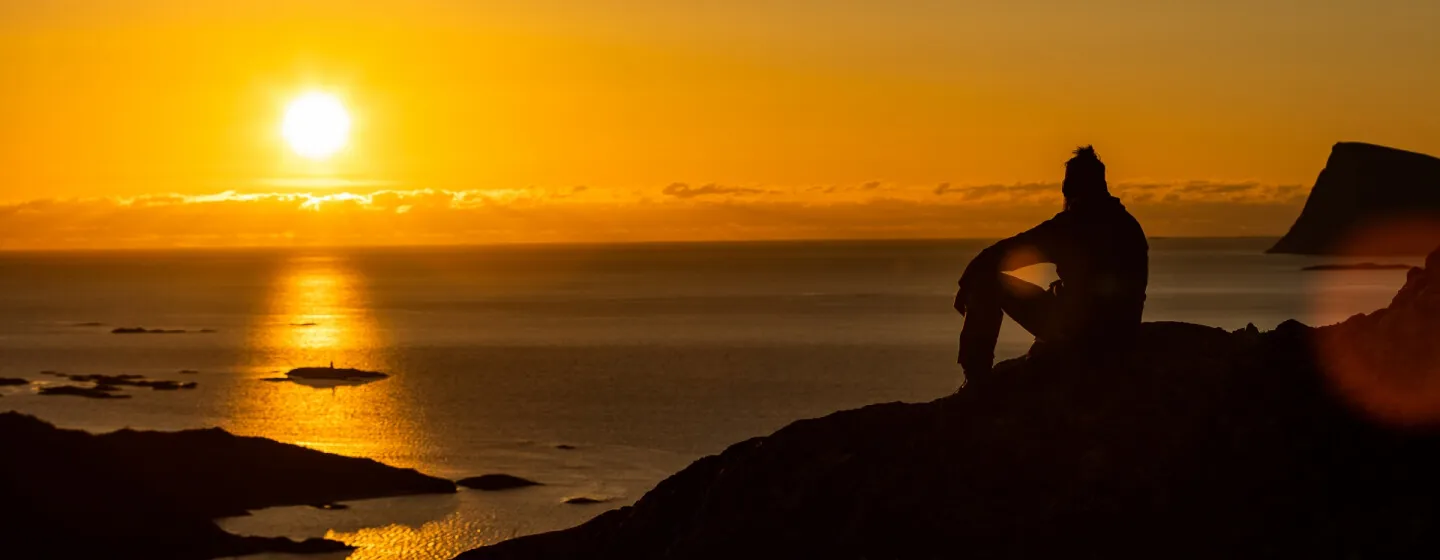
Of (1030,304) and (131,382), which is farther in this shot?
(131,382)

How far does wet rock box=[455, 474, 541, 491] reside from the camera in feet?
196

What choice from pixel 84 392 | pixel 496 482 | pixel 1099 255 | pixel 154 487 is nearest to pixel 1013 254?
pixel 1099 255

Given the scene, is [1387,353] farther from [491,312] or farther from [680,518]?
[491,312]

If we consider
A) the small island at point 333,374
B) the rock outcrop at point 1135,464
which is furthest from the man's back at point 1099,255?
the small island at point 333,374

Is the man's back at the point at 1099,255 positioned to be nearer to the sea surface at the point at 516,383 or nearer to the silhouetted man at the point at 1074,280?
the silhouetted man at the point at 1074,280

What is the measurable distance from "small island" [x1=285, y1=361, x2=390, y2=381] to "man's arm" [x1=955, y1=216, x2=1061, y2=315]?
96938 millimetres

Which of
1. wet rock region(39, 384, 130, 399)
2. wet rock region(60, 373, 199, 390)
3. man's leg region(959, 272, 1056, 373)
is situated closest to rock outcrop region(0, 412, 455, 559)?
man's leg region(959, 272, 1056, 373)

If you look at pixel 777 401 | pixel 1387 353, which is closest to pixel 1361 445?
pixel 1387 353

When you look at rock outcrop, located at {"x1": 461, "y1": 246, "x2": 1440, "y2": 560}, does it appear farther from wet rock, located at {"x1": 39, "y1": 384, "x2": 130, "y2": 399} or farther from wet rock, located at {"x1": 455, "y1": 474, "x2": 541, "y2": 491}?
wet rock, located at {"x1": 39, "y1": 384, "x2": 130, "y2": 399}

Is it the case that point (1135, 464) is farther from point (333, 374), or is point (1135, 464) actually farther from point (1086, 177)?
point (333, 374)

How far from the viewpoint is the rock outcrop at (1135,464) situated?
11.8 metres

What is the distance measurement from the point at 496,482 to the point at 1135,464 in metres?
49.4

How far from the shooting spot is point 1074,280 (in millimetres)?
13039

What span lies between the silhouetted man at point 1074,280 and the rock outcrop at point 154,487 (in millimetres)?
33344
